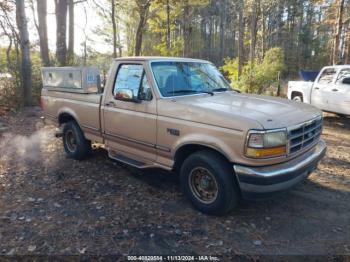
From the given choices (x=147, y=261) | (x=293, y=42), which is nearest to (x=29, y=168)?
(x=147, y=261)

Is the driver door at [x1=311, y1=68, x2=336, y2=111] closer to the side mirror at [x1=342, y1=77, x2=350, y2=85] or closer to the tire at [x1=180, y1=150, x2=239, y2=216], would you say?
the side mirror at [x1=342, y1=77, x2=350, y2=85]

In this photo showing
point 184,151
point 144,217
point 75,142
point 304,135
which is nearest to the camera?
point 304,135

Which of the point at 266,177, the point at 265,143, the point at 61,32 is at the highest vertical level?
the point at 61,32

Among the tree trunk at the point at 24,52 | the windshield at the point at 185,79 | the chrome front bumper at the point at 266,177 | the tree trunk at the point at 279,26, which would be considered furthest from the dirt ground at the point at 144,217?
the tree trunk at the point at 279,26

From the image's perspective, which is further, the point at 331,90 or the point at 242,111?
the point at 331,90

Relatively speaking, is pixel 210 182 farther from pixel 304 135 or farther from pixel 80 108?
pixel 80 108

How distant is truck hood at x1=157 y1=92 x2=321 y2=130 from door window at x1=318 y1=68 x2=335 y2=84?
630 cm

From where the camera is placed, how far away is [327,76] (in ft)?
33.1

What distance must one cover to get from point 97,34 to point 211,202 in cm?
3082

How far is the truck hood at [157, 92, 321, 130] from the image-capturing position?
140 inches

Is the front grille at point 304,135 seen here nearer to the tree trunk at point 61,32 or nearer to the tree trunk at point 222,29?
the tree trunk at point 61,32

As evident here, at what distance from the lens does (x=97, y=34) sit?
31.7 metres

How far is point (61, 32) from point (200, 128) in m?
12.9

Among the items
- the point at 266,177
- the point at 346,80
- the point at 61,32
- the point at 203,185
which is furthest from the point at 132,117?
the point at 61,32
